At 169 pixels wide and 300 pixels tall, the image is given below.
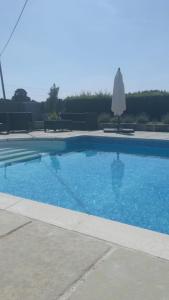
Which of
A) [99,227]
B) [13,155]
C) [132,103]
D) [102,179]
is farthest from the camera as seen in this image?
[132,103]

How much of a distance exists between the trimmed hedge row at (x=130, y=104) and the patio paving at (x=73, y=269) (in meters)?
12.6

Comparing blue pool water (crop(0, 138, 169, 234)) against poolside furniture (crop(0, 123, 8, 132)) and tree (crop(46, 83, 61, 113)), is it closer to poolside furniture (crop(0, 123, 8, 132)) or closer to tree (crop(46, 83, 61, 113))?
poolside furniture (crop(0, 123, 8, 132))

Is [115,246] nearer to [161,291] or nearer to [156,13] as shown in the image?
[161,291]

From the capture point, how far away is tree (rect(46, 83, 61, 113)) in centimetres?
1894

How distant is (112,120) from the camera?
13.8 meters

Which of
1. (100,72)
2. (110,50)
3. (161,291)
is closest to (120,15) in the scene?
(110,50)

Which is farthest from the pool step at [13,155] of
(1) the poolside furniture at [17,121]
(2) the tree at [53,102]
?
(2) the tree at [53,102]

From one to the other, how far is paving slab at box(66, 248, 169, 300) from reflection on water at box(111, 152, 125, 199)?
2.89m

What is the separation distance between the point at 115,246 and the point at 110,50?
11.2 metres

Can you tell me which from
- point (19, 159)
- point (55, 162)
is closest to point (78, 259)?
point (55, 162)

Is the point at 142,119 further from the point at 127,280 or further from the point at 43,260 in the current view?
the point at 127,280

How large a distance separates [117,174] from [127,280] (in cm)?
469

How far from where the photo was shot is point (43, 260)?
Answer: 6.80 feet

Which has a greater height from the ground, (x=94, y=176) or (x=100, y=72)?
(x=100, y=72)
